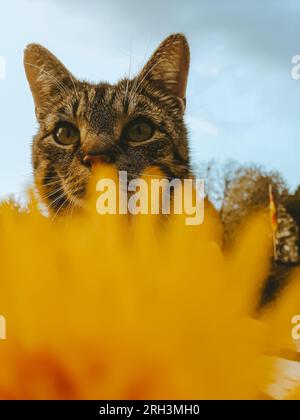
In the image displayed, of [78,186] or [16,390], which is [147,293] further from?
[78,186]

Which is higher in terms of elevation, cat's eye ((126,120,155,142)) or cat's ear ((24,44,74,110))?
cat's ear ((24,44,74,110))

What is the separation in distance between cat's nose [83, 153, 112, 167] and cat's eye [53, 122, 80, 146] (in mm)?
190

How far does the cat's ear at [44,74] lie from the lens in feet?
3.46

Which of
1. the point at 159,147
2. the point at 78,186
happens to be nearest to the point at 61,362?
the point at 78,186

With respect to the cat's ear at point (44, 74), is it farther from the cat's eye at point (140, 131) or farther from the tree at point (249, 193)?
the tree at point (249, 193)

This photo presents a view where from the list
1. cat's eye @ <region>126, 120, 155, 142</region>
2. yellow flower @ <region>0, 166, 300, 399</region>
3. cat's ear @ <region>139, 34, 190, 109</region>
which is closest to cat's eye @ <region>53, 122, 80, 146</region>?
cat's eye @ <region>126, 120, 155, 142</region>

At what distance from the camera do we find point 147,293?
267mm

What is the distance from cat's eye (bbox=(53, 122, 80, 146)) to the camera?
3.21 feet

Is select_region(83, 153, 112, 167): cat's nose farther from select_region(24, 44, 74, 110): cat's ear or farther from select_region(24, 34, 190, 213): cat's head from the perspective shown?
select_region(24, 44, 74, 110): cat's ear

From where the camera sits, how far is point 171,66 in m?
1.09

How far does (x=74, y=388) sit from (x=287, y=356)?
0.21 m

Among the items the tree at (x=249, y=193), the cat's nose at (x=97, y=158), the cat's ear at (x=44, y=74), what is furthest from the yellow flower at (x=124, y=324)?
the cat's ear at (x=44, y=74)

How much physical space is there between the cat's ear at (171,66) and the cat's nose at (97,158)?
39cm

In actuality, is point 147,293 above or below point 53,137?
below
